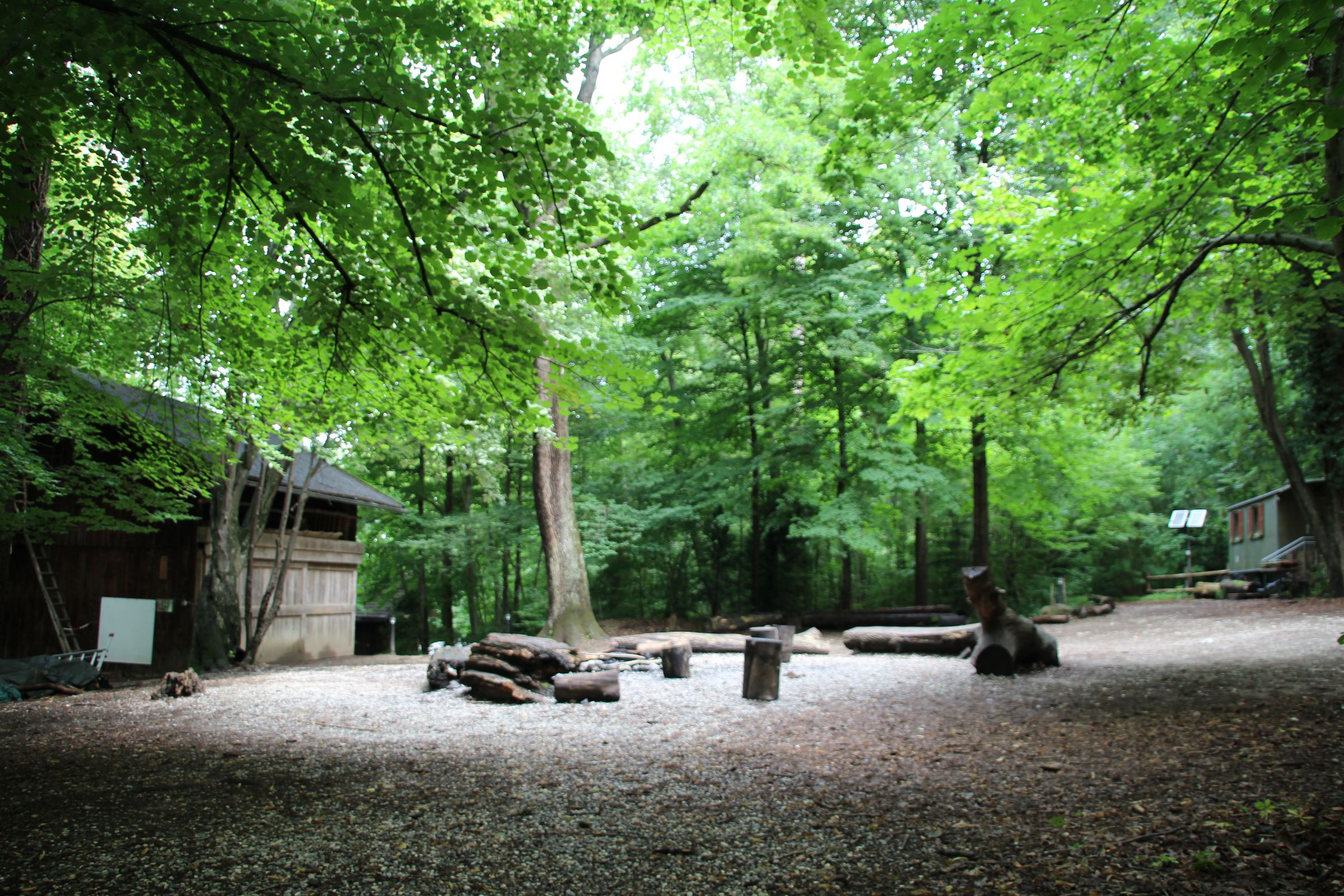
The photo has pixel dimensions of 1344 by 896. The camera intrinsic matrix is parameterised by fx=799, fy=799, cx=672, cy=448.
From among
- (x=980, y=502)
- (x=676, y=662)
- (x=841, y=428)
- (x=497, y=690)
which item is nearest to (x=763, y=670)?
(x=676, y=662)

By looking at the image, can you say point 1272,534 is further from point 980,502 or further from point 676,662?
point 676,662

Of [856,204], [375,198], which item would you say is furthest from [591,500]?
[375,198]

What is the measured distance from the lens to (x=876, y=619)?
59.0 ft

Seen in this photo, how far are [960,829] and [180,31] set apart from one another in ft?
16.5

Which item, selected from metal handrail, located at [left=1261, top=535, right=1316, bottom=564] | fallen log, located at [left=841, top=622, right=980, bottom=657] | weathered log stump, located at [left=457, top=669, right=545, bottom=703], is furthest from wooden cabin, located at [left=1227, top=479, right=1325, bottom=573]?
weathered log stump, located at [left=457, top=669, right=545, bottom=703]

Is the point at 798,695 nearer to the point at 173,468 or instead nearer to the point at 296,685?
the point at 296,685

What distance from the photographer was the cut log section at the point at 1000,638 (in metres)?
8.48

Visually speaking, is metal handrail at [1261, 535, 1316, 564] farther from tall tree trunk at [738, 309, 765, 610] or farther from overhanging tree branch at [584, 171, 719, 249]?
overhanging tree branch at [584, 171, 719, 249]

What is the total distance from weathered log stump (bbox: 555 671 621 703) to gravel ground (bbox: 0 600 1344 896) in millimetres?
193

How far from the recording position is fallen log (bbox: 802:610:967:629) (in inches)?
649

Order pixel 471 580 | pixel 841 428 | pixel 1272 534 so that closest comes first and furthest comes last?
1. pixel 841 428
2. pixel 1272 534
3. pixel 471 580

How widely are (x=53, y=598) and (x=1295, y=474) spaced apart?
2203 cm

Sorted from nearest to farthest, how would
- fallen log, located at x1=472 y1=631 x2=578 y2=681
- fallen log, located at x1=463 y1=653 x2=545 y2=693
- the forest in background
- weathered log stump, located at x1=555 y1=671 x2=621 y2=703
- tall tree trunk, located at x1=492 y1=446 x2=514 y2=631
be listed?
the forest in background < weathered log stump, located at x1=555 y1=671 x2=621 y2=703 < fallen log, located at x1=463 y1=653 x2=545 y2=693 < fallen log, located at x1=472 y1=631 x2=578 y2=681 < tall tree trunk, located at x1=492 y1=446 x2=514 y2=631

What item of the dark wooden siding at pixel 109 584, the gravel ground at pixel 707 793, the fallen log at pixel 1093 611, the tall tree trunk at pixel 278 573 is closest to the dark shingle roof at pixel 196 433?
the tall tree trunk at pixel 278 573
